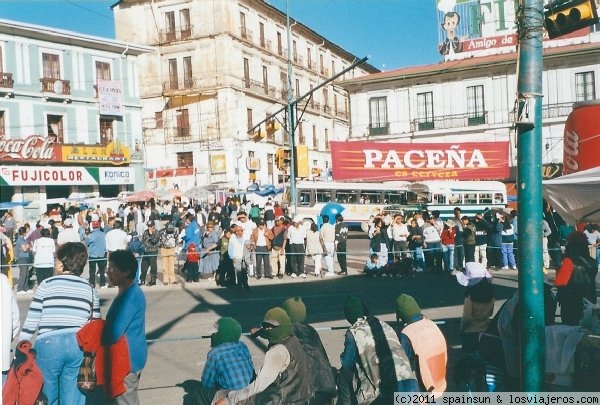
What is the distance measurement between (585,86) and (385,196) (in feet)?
45.6

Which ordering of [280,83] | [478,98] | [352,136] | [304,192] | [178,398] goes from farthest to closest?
1. [280,83]
2. [352,136]
3. [478,98]
4. [304,192]
5. [178,398]

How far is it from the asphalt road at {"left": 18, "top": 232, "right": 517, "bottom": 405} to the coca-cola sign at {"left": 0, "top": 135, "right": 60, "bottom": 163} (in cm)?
1709

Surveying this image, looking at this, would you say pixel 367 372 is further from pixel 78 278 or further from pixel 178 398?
pixel 178 398

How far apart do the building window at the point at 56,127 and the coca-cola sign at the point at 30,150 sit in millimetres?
1019

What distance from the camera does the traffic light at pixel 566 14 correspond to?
16.3 feet

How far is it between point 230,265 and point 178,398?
7.98 meters

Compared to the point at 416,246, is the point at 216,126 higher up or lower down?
higher up

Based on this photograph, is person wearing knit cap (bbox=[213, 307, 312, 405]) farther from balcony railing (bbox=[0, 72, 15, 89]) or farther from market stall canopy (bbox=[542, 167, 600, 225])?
balcony railing (bbox=[0, 72, 15, 89])

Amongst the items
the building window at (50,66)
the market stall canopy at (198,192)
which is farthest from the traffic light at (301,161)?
the building window at (50,66)

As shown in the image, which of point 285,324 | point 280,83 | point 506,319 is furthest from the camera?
point 280,83

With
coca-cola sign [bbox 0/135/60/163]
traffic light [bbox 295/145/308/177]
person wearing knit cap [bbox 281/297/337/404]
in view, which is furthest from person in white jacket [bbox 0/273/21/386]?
coca-cola sign [bbox 0/135/60/163]

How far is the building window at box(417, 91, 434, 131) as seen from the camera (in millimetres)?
36719

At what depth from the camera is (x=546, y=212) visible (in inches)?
679

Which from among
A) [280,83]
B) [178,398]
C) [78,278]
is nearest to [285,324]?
[78,278]
